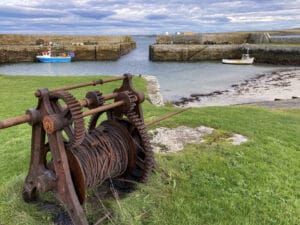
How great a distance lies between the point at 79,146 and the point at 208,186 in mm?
1919

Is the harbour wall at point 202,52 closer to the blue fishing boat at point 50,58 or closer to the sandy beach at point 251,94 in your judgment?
the blue fishing boat at point 50,58

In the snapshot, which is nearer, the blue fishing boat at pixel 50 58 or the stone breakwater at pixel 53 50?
the blue fishing boat at pixel 50 58

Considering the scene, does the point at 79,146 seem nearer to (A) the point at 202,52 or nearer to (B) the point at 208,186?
(B) the point at 208,186

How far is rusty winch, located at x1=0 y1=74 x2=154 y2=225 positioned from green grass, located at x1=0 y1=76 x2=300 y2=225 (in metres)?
0.32

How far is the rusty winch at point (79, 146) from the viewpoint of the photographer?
10.3 ft

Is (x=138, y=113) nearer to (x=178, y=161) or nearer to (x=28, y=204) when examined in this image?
(x=178, y=161)

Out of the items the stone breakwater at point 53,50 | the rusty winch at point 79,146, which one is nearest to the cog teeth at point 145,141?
the rusty winch at point 79,146

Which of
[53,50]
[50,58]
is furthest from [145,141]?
[53,50]

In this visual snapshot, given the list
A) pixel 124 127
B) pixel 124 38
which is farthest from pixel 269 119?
pixel 124 38

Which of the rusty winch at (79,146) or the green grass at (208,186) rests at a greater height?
the rusty winch at (79,146)

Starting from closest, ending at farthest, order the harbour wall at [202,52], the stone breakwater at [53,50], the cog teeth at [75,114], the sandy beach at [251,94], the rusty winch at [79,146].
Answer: the cog teeth at [75,114]
the rusty winch at [79,146]
the sandy beach at [251,94]
the harbour wall at [202,52]
the stone breakwater at [53,50]

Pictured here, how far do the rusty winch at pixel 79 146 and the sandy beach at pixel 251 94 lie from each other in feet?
44.1

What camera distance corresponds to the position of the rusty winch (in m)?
3.15

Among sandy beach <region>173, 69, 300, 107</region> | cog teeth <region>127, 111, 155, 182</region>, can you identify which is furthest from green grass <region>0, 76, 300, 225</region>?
sandy beach <region>173, 69, 300, 107</region>
